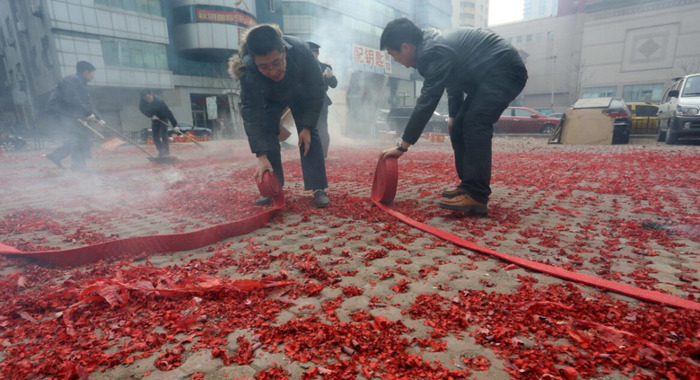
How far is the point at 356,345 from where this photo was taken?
51.7 inches

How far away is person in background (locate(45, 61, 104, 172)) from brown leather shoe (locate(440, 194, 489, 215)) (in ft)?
21.1

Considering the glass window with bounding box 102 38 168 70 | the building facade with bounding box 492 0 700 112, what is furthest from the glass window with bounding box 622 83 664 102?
the glass window with bounding box 102 38 168 70

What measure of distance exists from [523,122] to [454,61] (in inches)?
645

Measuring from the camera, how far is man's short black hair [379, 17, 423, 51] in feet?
9.39

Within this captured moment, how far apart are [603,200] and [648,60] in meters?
46.8

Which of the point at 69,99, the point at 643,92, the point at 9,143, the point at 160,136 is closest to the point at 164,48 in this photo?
the point at 9,143

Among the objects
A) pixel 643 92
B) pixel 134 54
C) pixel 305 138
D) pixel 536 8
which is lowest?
pixel 305 138

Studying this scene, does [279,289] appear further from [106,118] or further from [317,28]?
[317,28]

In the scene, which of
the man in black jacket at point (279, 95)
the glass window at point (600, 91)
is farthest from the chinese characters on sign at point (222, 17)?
the glass window at point (600, 91)

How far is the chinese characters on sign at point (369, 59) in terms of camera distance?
2608 cm

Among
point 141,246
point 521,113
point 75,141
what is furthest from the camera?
point 521,113

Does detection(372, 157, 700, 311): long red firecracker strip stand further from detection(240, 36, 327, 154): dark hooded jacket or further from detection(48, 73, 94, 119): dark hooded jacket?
detection(48, 73, 94, 119): dark hooded jacket

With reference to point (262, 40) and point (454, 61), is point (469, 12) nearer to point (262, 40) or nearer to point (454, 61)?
point (454, 61)

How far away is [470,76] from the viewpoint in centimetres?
294
